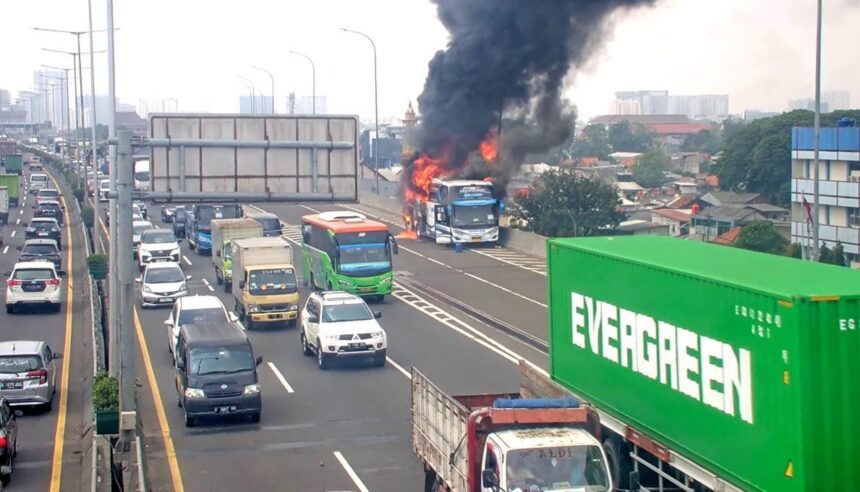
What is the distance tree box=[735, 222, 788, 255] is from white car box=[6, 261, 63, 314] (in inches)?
896

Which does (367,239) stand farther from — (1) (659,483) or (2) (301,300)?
(1) (659,483)

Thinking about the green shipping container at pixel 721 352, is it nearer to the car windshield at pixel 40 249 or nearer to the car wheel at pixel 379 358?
the car wheel at pixel 379 358

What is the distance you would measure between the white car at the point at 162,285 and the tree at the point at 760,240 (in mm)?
19065

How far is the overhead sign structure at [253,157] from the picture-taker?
726 inches

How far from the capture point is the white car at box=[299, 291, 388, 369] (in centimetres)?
2588

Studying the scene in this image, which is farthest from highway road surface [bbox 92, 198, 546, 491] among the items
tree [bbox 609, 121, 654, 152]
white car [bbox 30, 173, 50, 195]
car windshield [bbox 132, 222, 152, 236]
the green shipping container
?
tree [bbox 609, 121, 654, 152]

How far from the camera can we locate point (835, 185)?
46.3 meters

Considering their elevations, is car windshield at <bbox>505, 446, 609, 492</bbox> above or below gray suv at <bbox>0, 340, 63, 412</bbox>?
above

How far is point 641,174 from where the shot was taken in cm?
10856

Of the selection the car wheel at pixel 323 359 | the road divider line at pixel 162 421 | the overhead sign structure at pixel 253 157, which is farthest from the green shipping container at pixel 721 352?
the car wheel at pixel 323 359

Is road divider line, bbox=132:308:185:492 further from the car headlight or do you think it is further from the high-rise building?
the high-rise building

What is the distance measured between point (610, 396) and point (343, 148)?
7.15m

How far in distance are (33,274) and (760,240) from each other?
24202 mm

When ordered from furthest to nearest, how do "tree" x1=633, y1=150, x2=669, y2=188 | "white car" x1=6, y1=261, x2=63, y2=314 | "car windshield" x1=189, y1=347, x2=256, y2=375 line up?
"tree" x1=633, y1=150, x2=669, y2=188 → "white car" x1=6, y1=261, x2=63, y2=314 → "car windshield" x1=189, y1=347, x2=256, y2=375
